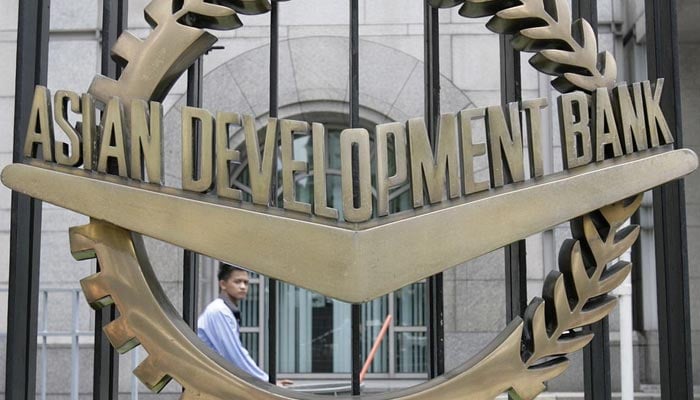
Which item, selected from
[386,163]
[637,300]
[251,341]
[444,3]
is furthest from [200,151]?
[637,300]

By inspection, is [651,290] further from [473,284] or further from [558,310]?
[558,310]

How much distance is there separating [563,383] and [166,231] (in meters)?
4.30

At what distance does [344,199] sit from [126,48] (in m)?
0.58

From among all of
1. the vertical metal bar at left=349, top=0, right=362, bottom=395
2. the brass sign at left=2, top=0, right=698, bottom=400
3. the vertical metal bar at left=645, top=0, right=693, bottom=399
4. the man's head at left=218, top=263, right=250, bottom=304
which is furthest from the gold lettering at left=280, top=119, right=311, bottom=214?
the man's head at left=218, top=263, right=250, bottom=304

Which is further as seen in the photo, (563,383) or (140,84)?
(563,383)

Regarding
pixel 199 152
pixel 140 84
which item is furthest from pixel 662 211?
pixel 140 84

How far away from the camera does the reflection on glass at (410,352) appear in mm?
6199

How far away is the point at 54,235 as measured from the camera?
19.0 feet

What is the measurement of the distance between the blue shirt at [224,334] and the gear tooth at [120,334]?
1982mm

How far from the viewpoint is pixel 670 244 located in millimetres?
2047

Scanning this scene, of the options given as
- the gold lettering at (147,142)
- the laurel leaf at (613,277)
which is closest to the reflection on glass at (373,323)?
the laurel leaf at (613,277)

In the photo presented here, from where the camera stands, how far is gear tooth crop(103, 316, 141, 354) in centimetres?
182

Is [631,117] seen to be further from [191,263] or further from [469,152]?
[191,263]

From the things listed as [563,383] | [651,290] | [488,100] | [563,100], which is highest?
[488,100]
